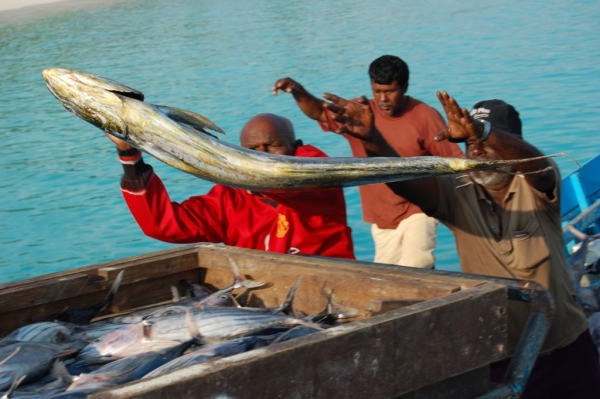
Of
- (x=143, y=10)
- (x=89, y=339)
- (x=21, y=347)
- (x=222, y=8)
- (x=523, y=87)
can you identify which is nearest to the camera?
(x=21, y=347)

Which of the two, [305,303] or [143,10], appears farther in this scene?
[143,10]

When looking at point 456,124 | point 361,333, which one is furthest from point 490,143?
point 361,333

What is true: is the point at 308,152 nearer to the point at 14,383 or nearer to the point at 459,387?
the point at 459,387

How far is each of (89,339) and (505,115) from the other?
1931 millimetres

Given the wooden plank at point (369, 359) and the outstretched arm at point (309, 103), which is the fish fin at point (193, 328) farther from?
the outstretched arm at point (309, 103)

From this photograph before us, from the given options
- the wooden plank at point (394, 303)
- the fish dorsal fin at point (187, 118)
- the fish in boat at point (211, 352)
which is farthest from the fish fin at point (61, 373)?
the wooden plank at point (394, 303)

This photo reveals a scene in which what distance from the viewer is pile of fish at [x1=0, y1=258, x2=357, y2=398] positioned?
266cm

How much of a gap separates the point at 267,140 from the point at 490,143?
1.10m

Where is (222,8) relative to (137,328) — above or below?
above

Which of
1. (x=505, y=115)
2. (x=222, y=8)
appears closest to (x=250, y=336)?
(x=505, y=115)

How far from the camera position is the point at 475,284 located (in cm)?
278

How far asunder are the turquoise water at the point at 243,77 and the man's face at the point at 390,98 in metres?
4.16

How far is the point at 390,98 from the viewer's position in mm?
5504

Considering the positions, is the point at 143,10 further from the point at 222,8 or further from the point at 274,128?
the point at 274,128
